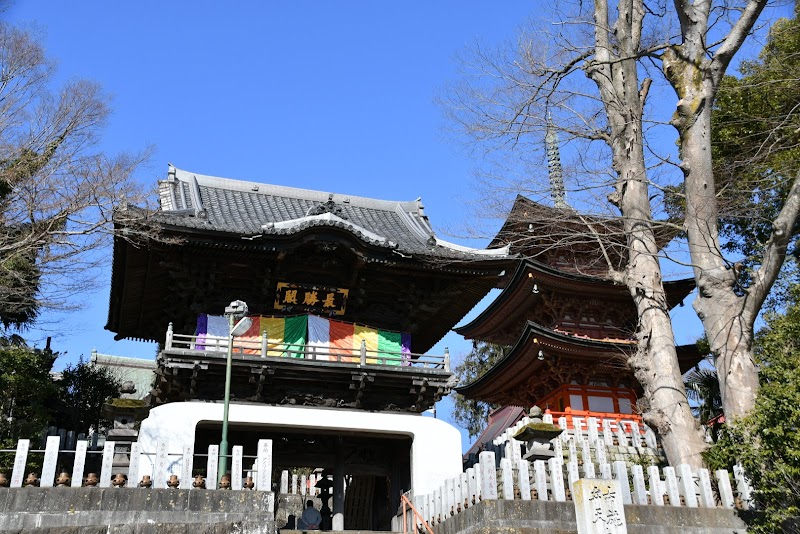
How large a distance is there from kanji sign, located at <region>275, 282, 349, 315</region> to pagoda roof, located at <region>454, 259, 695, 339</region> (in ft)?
23.2

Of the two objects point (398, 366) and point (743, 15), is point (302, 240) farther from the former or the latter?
point (743, 15)

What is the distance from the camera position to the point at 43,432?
17391 millimetres

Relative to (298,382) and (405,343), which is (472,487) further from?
(405,343)

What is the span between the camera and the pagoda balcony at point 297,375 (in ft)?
50.4

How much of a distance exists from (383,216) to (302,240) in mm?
5689

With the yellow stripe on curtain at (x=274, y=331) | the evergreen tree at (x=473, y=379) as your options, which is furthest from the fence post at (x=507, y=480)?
the evergreen tree at (x=473, y=379)

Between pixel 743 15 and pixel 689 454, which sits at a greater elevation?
pixel 743 15

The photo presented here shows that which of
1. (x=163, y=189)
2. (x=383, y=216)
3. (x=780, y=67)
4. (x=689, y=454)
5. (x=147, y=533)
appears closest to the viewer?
(x=147, y=533)

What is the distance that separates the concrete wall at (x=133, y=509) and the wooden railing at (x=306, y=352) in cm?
469

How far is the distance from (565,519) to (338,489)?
7.44 m

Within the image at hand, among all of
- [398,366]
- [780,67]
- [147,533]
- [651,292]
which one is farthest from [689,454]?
[780,67]

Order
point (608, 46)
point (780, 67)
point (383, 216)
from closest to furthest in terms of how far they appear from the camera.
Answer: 1. point (608, 46)
2. point (780, 67)
3. point (383, 216)

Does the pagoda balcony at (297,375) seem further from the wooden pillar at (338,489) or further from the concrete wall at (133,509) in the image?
→ the concrete wall at (133,509)

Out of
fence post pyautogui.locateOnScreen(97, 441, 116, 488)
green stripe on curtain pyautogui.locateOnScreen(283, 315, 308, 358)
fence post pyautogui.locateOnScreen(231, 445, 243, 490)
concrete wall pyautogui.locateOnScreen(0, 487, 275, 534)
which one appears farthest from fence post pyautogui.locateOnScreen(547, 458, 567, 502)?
green stripe on curtain pyautogui.locateOnScreen(283, 315, 308, 358)
